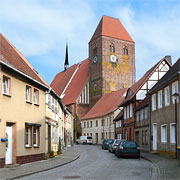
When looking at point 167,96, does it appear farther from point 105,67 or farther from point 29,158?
point 105,67

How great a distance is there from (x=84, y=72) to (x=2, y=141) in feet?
237

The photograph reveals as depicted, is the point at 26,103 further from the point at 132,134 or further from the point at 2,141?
the point at 132,134

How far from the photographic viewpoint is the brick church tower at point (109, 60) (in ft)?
255

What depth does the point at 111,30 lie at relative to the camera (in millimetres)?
81688

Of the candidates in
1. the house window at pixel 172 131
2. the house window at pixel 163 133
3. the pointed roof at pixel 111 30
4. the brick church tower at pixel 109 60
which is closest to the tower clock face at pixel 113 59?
the brick church tower at pixel 109 60

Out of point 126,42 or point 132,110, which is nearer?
point 132,110

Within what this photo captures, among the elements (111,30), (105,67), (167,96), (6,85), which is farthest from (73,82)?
(6,85)

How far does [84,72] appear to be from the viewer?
289 feet

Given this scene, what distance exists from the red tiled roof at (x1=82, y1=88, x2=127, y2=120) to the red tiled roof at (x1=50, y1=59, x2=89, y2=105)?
9190mm

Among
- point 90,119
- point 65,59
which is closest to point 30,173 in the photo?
point 90,119

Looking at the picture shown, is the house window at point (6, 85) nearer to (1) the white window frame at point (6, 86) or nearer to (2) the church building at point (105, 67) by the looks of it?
(1) the white window frame at point (6, 86)

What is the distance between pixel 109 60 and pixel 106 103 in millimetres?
13847

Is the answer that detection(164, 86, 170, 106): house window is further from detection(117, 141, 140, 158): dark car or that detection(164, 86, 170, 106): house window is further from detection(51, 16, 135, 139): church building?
detection(51, 16, 135, 139): church building

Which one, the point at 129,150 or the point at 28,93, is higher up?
the point at 28,93
